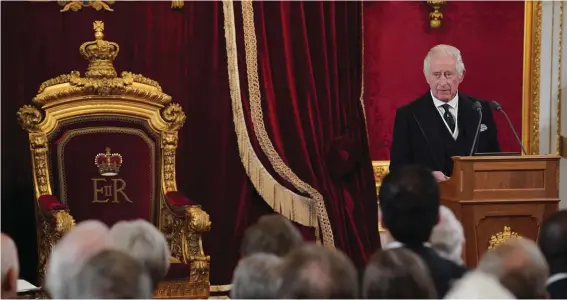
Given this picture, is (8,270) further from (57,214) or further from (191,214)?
(191,214)

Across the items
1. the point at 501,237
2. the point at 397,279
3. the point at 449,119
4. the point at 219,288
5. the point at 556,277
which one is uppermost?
the point at 449,119

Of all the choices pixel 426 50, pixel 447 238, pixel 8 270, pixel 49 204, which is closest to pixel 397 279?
pixel 447 238

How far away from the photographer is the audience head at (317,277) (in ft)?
6.54

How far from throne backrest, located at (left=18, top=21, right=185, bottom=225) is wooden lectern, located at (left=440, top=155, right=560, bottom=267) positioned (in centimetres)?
178

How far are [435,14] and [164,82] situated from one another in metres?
1.62

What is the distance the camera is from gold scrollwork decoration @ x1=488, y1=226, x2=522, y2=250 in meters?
3.97

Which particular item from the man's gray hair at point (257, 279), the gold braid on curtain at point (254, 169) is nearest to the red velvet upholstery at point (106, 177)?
the gold braid on curtain at point (254, 169)

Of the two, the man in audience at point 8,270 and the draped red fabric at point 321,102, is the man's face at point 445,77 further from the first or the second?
the man in audience at point 8,270

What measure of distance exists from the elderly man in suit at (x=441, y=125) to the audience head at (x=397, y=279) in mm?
2559

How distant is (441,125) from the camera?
15.3 feet

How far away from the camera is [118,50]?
5.32m

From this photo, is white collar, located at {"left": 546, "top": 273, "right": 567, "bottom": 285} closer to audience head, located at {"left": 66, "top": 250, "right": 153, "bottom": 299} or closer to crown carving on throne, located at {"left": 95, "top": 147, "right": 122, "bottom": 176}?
audience head, located at {"left": 66, "top": 250, "right": 153, "bottom": 299}

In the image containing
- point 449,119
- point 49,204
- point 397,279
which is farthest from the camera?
point 49,204

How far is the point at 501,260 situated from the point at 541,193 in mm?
1925
